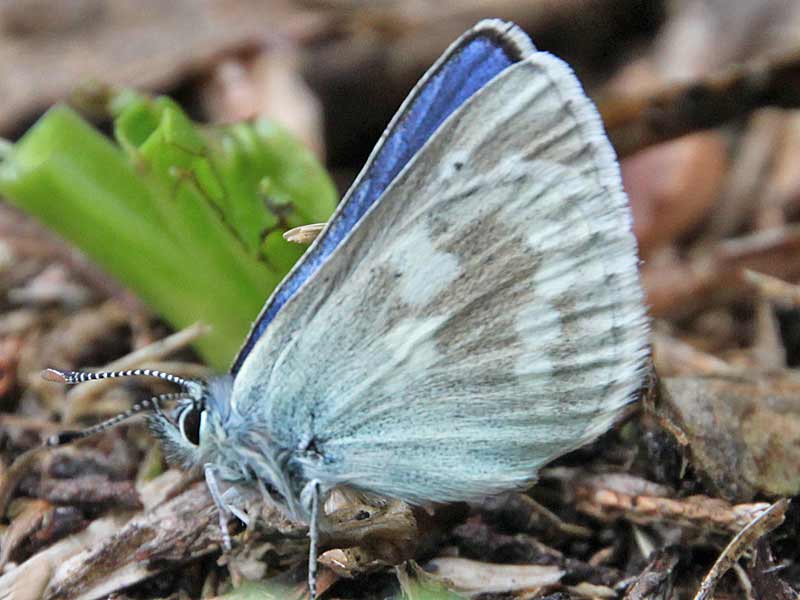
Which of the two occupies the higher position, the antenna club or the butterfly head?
the antenna club

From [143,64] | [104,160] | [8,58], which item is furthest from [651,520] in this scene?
[8,58]

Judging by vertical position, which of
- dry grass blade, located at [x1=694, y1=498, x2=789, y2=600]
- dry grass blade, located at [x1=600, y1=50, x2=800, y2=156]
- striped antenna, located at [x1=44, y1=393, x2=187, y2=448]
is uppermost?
dry grass blade, located at [x1=600, y1=50, x2=800, y2=156]

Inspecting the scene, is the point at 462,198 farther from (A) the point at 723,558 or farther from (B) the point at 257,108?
(B) the point at 257,108

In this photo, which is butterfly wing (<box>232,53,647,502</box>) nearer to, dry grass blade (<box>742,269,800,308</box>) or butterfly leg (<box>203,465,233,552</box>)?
butterfly leg (<box>203,465,233,552</box>)

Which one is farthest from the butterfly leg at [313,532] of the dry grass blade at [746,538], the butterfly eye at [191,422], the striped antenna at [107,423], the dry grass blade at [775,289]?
the dry grass blade at [775,289]

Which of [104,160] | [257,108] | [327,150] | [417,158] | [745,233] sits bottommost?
[745,233]

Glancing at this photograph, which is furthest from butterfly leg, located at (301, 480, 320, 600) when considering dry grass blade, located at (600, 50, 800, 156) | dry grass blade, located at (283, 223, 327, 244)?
dry grass blade, located at (600, 50, 800, 156)
